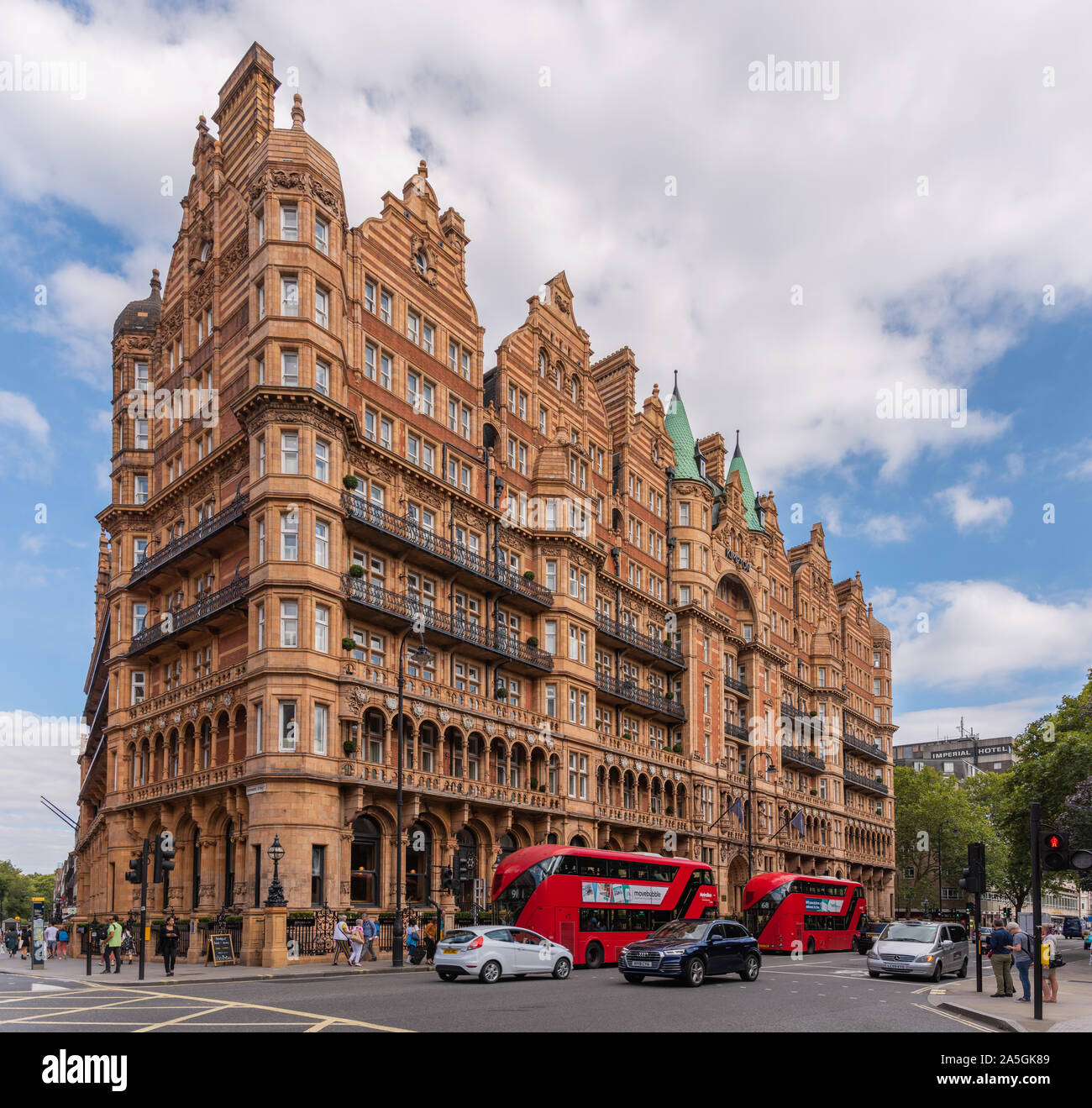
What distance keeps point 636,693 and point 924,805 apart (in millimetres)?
62107

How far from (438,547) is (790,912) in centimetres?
2299

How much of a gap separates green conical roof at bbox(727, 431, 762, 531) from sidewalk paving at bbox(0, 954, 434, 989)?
48.8 meters

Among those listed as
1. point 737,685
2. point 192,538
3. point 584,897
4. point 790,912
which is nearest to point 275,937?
point 584,897

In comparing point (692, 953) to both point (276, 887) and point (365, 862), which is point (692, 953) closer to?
point (276, 887)

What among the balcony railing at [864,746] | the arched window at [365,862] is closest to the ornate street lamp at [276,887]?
the arched window at [365,862]

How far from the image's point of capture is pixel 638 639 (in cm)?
6119

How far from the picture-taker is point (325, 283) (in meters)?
41.7

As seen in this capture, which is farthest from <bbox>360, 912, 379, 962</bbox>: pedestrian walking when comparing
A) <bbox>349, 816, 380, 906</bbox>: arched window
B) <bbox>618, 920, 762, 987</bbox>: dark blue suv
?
<bbox>618, 920, 762, 987</bbox>: dark blue suv

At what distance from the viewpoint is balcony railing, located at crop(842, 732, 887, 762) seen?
91.4 meters

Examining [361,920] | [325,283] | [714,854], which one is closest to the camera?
[361,920]

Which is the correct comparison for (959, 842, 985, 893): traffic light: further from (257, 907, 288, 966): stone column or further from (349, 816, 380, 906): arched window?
(349, 816, 380, 906): arched window

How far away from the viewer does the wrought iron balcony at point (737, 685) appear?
233 ft
